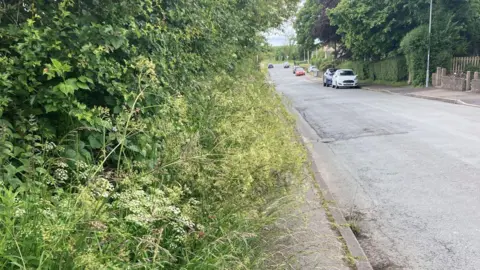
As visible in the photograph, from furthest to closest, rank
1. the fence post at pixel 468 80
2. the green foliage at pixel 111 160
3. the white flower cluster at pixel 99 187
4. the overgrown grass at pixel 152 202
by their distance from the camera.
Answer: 1. the fence post at pixel 468 80
2. the white flower cluster at pixel 99 187
3. the green foliage at pixel 111 160
4. the overgrown grass at pixel 152 202

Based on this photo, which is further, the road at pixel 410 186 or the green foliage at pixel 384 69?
the green foliage at pixel 384 69

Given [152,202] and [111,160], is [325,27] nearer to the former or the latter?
[111,160]

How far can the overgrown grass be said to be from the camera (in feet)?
6.77

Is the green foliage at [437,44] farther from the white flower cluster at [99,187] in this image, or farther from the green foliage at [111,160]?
the white flower cluster at [99,187]

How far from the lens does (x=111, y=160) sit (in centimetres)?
333

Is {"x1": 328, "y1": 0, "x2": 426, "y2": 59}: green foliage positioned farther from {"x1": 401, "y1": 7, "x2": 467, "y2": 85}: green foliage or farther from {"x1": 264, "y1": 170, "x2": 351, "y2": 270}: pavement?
{"x1": 264, "y1": 170, "x2": 351, "y2": 270}: pavement

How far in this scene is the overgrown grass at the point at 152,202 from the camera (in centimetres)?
206

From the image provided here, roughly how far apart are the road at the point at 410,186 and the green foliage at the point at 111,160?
1.65 m

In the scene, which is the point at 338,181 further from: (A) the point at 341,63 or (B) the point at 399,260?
(A) the point at 341,63

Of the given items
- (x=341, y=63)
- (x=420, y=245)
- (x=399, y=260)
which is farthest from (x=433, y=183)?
(x=341, y=63)

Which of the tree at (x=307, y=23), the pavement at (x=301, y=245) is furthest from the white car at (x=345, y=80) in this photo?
the pavement at (x=301, y=245)

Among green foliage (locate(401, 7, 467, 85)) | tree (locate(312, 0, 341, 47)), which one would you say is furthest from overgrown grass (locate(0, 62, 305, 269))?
tree (locate(312, 0, 341, 47))

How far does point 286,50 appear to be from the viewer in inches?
4963

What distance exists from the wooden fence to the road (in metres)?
15.1
